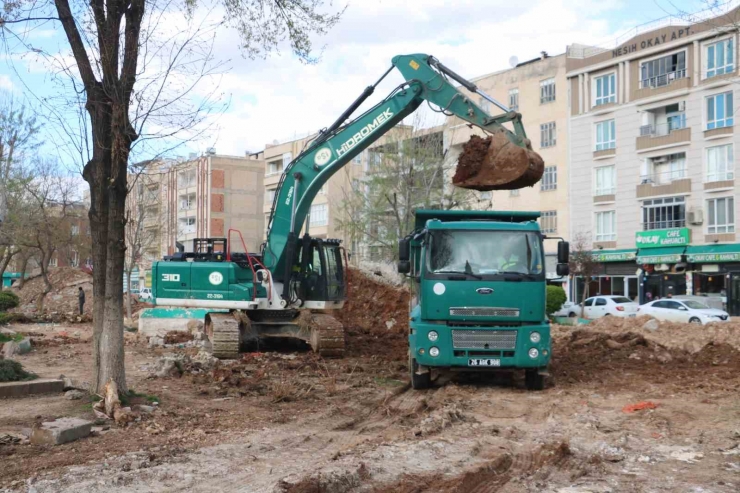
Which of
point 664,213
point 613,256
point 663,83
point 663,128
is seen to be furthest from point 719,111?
point 613,256

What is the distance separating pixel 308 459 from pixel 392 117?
9.51 meters

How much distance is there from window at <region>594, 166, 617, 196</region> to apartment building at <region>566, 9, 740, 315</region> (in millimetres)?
61

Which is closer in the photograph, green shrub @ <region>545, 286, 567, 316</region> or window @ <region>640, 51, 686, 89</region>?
green shrub @ <region>545, 286, 567, 316</region>

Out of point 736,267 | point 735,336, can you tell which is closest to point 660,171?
point 736,267

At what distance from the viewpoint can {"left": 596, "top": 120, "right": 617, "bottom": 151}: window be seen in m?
48.0

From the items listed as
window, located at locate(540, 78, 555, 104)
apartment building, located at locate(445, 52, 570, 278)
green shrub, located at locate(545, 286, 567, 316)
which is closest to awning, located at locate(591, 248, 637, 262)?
apartment building, located at locate(445, 52, 570, 278)

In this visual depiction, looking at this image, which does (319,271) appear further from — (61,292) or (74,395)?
(61,292)

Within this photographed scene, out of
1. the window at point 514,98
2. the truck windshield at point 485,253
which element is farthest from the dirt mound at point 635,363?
the window at point 514,98

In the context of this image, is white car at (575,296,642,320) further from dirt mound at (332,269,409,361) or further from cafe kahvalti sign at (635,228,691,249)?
dirt mound at (332,269,409,361)

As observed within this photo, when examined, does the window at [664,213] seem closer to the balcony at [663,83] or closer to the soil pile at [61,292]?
the balcony at [663,83]

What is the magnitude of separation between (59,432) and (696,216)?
40639 mm

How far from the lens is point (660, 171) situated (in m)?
45.7

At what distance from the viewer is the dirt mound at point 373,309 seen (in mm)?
26609

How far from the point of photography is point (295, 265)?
17.8 meters
